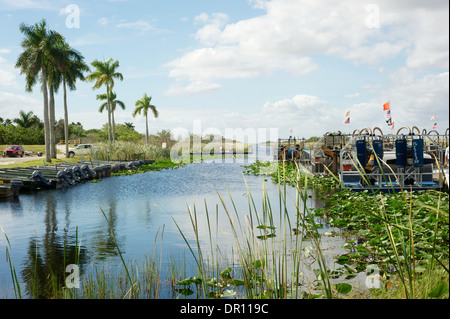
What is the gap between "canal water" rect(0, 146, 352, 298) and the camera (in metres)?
5.44

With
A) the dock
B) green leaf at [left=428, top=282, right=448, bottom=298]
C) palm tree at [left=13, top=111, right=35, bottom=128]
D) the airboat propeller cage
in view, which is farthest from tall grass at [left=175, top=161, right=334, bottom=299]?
palm tree at [left=13, top=111, right=35, bottom=128]

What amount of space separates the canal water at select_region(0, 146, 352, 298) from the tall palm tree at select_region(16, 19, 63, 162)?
56.0 ft

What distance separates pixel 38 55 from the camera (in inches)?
1163

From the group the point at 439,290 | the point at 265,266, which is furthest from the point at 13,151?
the point at 439,290

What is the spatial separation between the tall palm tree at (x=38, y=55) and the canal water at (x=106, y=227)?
1706cm

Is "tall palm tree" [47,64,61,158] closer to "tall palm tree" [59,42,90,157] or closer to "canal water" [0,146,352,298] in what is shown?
"tall palm tree" [59,42,90,157]

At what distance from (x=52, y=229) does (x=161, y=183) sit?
1028 cm

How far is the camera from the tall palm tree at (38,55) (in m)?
29.2

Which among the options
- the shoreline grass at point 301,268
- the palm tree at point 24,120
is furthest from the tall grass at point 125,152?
the palm tree at point 24,120

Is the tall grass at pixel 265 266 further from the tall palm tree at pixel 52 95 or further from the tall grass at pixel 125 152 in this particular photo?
the tall palm tree at pixel 52 95

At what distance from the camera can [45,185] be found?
15812 mm

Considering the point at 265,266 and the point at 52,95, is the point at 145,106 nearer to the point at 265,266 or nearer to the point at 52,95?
the point at 52,95

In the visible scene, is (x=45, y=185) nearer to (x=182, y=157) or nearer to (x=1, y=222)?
(x=1, y=222)
